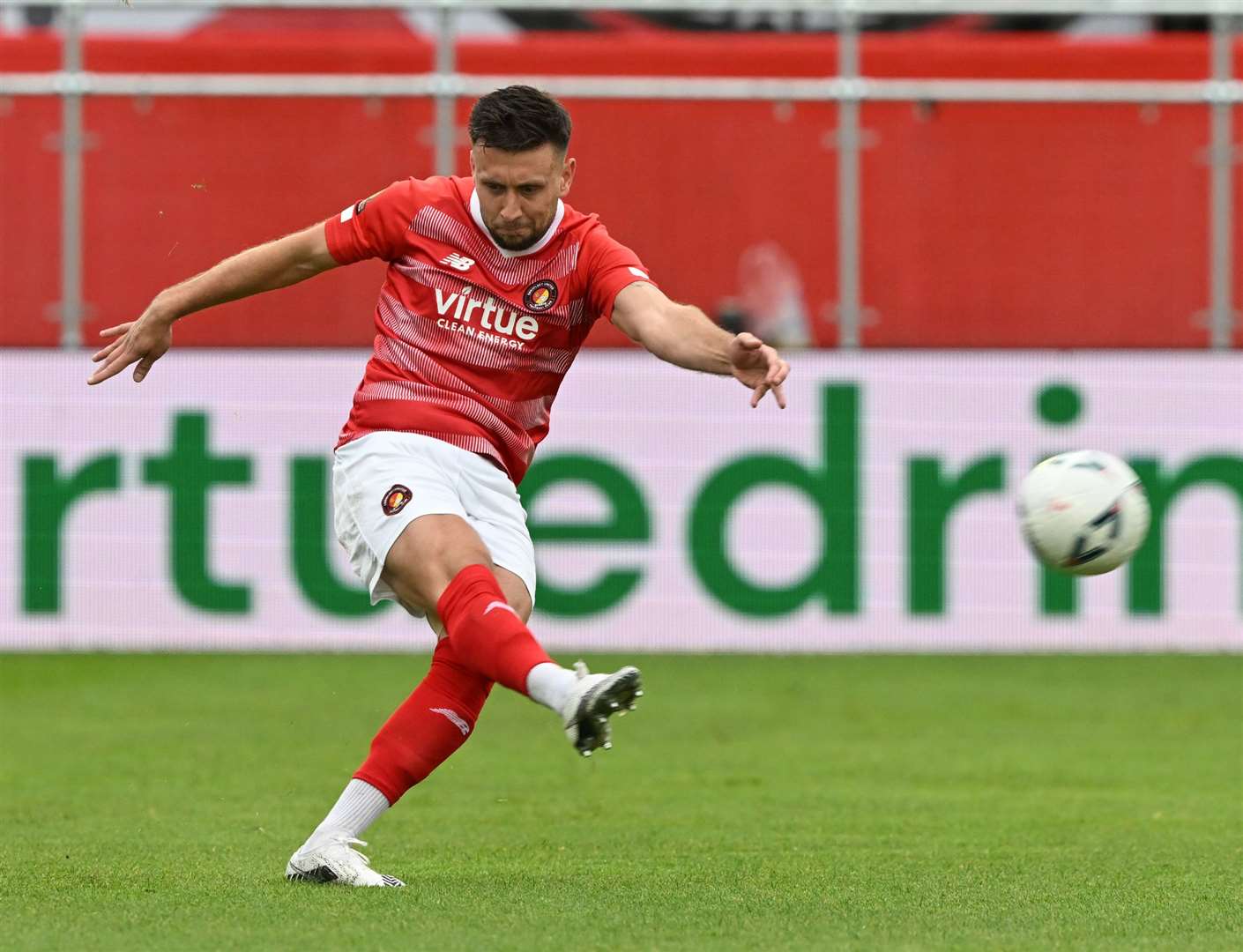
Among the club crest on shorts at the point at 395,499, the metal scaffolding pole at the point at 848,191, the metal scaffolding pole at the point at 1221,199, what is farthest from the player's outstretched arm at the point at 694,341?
the metal scaffolding pole at the point at 1221,199

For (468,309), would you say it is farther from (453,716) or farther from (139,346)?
(453,716)

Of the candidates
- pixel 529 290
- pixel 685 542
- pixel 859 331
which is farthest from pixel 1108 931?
pixel 859 331

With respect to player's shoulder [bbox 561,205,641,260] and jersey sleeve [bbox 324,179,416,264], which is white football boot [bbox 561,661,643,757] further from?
jersey sleeve [bbox 324,179,416,264]

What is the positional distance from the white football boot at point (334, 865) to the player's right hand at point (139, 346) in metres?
1.34

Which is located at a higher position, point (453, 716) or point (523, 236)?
point (523, 236)

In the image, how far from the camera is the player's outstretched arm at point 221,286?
5.94 meters

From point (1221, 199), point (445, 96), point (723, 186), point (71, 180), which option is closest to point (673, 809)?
point (445, 96)

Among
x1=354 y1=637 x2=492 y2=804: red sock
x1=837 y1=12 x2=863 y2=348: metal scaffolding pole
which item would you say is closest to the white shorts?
x1=354 y1=637 x2=492 y2=804: red sock

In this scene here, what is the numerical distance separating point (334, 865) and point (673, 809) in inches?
84.3

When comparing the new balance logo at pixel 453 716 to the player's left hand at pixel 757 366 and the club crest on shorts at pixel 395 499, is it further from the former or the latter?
the player's left hand at pixel 757 366

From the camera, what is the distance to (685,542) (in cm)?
1313

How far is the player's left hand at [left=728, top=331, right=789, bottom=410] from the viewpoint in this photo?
204 inches

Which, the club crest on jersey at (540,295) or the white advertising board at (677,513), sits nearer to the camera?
the club crest on jersey at (540,295)

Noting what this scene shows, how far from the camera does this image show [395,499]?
5.80 meters
